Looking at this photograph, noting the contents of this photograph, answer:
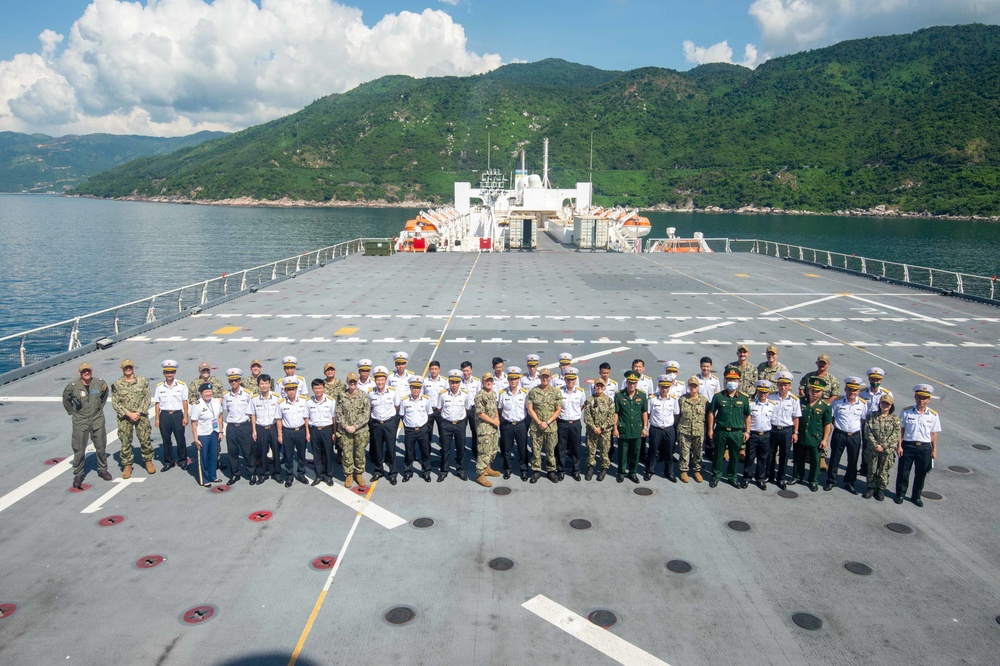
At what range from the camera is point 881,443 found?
8016mm

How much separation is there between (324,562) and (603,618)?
9.22 feet

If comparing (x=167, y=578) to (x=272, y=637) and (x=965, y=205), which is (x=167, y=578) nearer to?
(x=272, y=637)

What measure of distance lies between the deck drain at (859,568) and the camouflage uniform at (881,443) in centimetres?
187

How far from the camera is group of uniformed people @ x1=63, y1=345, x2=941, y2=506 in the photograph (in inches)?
328

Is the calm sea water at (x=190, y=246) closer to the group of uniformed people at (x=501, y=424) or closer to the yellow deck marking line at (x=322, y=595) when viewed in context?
the group of uniformed people at (x=501, y=424)

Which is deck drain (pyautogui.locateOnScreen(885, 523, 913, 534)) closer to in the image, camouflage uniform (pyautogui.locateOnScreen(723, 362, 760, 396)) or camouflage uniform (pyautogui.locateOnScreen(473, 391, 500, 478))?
camouflage uniform (pyautogui.locateOnScreen(723, 362, 760, 396))

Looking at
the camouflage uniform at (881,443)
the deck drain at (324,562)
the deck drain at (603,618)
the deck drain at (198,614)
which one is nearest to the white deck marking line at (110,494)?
the deck drain at (198,614)

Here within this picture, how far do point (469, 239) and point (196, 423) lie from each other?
128 feet

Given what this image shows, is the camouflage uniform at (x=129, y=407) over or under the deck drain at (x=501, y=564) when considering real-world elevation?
over

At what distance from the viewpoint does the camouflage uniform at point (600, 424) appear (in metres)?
8.61

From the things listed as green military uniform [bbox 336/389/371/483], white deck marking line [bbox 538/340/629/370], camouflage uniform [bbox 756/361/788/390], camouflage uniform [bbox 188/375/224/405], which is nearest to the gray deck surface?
green military uniform [bbox 336/389/371/483]

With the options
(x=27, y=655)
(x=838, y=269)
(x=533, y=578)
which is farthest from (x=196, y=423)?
(x=838, y=269)

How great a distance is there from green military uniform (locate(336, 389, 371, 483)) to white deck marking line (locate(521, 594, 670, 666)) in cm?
340

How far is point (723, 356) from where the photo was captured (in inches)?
606
